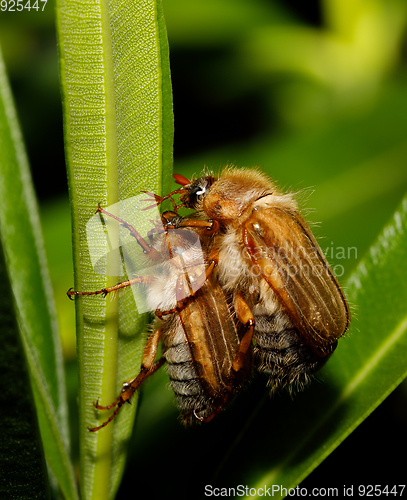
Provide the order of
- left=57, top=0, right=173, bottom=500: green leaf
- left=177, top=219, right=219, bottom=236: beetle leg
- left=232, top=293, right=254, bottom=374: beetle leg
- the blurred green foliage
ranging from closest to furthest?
1. left=57, top=0, right=173, bottom=500: green leaf
2. left=232, top=293, right=254, bottom=374: beetle leg
3. left=177, top=219, right=219, bottom=236: beetle leg
4. the blurred green foliage

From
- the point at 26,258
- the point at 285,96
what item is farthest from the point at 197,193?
the point at 285,96

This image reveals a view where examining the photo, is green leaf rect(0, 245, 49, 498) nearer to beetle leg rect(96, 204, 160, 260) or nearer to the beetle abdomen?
beetle leg rect(96, 204, 160, 260)

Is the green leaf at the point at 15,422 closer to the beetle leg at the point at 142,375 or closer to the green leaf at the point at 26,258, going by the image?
the beetle leg at the point at 142,375

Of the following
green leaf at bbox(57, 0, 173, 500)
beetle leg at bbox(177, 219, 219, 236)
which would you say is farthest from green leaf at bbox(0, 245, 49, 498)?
beetle leg at bbox(177, 219, 219, 236)

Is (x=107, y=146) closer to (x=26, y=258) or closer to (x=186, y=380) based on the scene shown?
(x=26, y=258)

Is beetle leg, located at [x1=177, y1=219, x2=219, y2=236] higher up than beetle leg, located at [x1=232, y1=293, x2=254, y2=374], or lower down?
higher up
